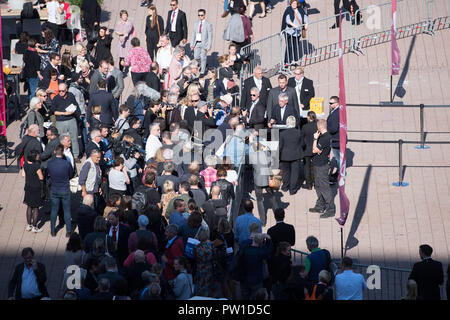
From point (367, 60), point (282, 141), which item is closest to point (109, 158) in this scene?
point (282, 141)

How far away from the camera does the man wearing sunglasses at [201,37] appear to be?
74.6 ft

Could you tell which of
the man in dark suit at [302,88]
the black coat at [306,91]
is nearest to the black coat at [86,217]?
the man in dark suit at [302,88]

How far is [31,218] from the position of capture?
666 inches

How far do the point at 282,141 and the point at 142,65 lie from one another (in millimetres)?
4929

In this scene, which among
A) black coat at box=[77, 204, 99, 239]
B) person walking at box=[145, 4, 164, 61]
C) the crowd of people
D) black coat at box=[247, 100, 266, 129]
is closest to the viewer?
the crowd of people

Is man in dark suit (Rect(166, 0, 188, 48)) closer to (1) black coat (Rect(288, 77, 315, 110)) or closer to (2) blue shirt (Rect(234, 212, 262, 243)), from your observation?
(1) black coat (Rect(288, 77, 315, 110))

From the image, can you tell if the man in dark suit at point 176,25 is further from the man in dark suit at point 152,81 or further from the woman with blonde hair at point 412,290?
the woman with blonde hair at point 412,290

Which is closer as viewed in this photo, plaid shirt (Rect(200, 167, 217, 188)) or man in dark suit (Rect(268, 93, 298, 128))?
plaid shirt (Rect(200, 167, 217, 188))

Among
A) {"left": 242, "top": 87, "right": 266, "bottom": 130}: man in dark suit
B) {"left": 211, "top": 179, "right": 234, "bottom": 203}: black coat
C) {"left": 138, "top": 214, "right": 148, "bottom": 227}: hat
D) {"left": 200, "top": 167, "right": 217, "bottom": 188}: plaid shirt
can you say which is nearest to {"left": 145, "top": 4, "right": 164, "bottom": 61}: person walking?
{"left": 242, "top": 87, "right": 266, "bottom": 130}: man in dark suit

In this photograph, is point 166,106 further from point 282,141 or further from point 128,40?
point 128,40

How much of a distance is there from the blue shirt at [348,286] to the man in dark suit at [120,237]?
11.3 ft

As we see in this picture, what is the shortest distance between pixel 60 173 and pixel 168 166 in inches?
77.3

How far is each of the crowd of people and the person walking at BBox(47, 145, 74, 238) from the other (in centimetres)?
3

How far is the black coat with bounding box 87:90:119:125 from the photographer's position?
1892cm
